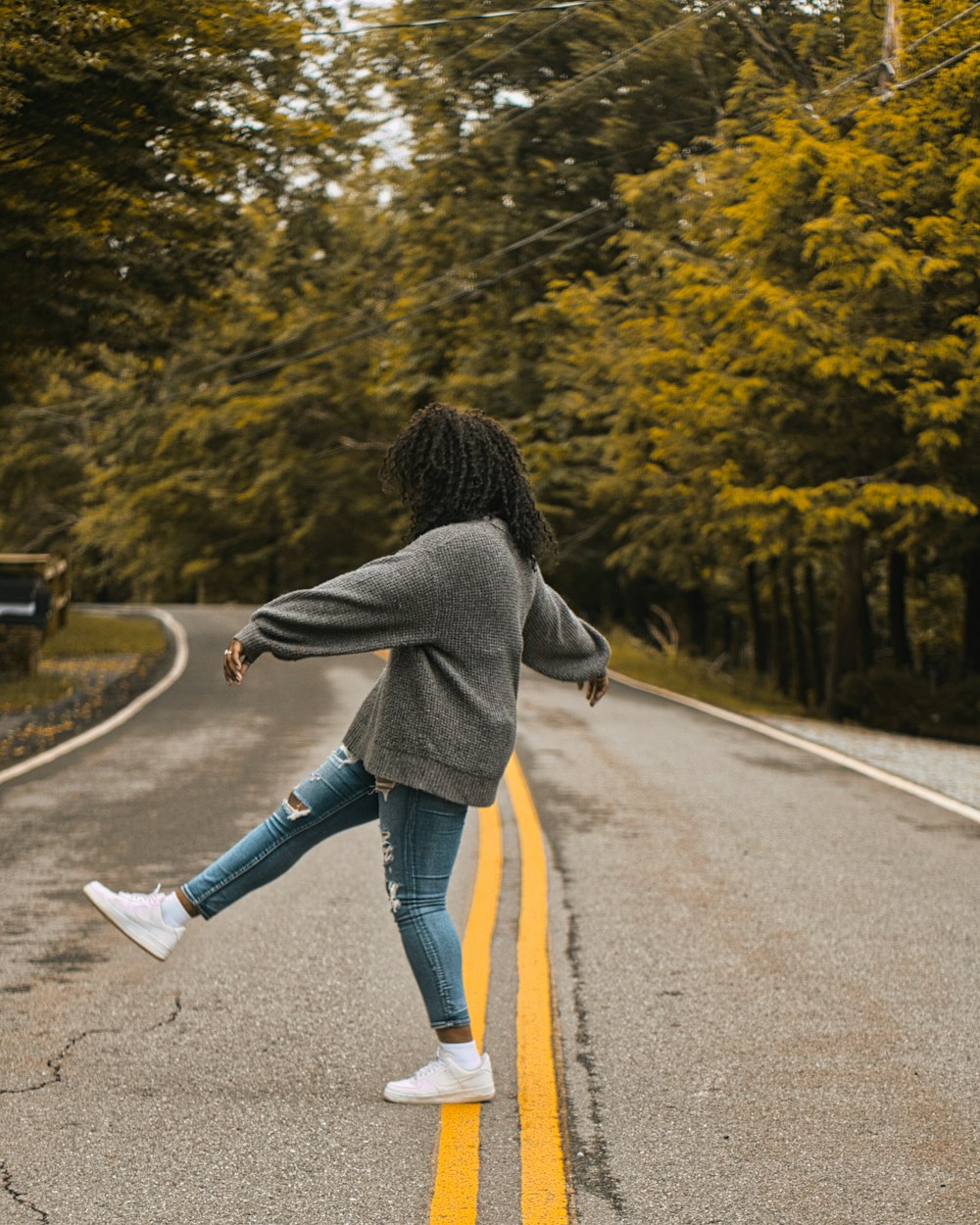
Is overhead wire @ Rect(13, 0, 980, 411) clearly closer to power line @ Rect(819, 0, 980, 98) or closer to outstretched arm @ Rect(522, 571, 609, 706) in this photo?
power line @ Rect(819, 0, 980, 98)

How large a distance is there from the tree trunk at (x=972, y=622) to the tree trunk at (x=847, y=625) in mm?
2355

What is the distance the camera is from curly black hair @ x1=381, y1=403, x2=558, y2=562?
426 centimetres

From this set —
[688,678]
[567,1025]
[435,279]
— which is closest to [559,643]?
[567,1025]

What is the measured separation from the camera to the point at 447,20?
970 cm

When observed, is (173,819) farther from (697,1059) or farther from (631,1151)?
(631,1151)

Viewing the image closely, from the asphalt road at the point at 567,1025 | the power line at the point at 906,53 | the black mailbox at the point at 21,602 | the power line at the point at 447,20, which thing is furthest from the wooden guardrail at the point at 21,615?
the power line at the point at 906,53

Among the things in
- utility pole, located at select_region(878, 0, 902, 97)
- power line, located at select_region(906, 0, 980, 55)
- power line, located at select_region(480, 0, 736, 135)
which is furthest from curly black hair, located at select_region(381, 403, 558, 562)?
power line, located at select_region(906, 0, 980, 55)

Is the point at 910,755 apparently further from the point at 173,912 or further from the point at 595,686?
the point at 173,912

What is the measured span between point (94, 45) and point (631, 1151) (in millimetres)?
8158

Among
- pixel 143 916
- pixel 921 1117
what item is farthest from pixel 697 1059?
pixel 143 916

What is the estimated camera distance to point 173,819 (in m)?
9.20

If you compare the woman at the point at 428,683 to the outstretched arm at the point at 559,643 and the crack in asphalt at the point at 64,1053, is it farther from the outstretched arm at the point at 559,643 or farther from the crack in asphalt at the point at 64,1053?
the crack in asphalt at the point at 64,1053

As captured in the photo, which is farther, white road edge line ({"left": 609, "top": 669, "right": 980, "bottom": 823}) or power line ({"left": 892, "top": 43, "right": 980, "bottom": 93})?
white road edge line ({"left": 609, "top": 669, "right": 980, "bottom": 823})

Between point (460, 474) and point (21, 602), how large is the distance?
50.7ft
